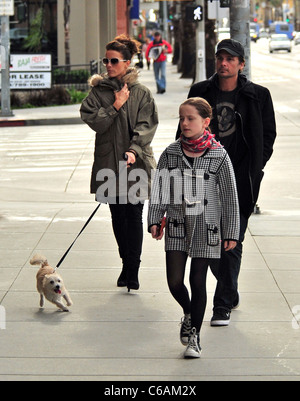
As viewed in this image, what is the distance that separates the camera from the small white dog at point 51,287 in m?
6.53

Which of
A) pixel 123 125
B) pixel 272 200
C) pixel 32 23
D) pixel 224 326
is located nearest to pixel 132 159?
pixel 123 125

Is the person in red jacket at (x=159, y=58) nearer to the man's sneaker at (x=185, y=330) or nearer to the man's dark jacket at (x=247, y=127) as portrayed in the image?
the man's dark jacket at (x=247, y=127)

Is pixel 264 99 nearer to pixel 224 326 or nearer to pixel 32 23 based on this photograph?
pixel 224 326

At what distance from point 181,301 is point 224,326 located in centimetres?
58

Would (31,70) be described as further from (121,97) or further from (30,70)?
(121,97)

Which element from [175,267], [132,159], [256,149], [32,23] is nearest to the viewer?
[175,267]

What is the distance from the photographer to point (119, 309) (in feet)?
22.0

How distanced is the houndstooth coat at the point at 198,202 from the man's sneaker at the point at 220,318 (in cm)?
80

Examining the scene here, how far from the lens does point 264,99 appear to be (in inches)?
253

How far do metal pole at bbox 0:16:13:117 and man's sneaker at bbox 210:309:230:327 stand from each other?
17912mm

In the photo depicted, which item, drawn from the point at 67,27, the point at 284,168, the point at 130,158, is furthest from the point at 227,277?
the point at 67,27

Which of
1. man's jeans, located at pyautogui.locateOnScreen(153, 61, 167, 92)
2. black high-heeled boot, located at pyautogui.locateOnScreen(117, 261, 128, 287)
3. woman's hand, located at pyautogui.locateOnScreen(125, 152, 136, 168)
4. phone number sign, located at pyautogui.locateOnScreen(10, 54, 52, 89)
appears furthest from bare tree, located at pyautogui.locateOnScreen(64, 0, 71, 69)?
woman's hand, located at pyautogui.locateOnScreen(125, 152, 136, 168)

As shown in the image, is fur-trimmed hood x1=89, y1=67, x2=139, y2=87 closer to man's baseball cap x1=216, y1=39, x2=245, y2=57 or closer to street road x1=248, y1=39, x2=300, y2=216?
man's baseball cap x1=216, y1=39, x2=245, y2=57

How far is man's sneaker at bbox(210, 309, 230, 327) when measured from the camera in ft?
20.5
